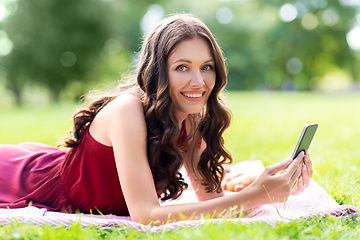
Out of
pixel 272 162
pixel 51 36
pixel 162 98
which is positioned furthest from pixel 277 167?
pixel 51 36

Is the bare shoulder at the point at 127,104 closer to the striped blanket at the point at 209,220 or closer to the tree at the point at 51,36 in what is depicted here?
the striped blanket at the point at 209,220

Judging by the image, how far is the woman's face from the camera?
228 cm

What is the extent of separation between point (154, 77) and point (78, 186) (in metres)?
1.06

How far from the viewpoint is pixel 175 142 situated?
2371 millimetres

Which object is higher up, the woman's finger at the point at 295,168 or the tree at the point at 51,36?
the tree at the point at 51,36

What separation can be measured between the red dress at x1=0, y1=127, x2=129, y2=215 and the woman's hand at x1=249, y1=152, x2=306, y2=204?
1086 mm

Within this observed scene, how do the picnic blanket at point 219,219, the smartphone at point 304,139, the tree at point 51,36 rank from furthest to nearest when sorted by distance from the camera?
the tree at point 51,36, the smartphone at point 304,139, the picnic blanket at point 219,219

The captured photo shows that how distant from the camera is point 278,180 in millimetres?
2104

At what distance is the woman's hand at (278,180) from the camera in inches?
82.5

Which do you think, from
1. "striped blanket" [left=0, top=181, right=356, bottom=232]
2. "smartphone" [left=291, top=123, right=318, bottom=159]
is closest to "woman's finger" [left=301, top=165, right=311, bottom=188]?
"smartphone" [left=291, top=123, right=318, bottom=159]

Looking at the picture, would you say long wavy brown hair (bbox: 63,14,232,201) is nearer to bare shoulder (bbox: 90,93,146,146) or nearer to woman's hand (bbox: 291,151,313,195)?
bare shoulder (bbox: 90,93,146,146)

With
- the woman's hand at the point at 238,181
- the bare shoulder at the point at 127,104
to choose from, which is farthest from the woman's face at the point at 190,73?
the woman's hand at the point at 238,181

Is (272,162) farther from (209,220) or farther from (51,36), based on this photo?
(51,36)

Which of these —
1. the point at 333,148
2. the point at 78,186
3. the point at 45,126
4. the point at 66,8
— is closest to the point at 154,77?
the point at 78,186
